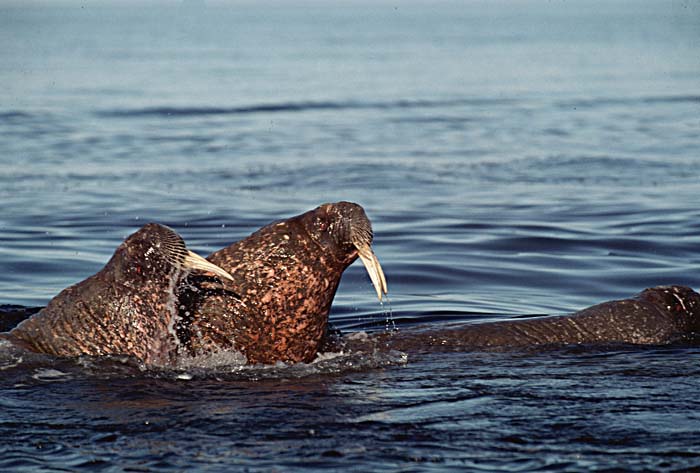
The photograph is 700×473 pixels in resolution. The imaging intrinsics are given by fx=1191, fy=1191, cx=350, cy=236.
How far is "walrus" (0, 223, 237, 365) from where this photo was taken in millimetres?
7355

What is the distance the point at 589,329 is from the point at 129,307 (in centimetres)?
343

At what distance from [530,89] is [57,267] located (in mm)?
26612

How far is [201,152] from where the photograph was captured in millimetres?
22531

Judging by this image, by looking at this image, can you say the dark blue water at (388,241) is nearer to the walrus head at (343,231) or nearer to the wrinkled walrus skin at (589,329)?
the wrinkled walrus skin at (589,329)

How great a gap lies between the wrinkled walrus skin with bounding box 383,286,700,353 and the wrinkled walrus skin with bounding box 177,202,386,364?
3.98 feet

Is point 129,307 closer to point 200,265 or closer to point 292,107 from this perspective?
point 200,265

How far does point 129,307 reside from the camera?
7.47m

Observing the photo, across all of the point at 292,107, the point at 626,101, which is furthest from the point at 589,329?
the point at 626,101

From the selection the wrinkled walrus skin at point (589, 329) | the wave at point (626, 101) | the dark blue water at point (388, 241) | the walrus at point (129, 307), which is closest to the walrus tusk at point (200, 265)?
the walrus at point (129, 307)

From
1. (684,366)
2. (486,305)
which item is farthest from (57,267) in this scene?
(684,366)

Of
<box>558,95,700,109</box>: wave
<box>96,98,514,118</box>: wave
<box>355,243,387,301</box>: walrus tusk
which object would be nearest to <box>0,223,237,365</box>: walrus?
<box>355,243,387,301</box>: walrus tusk

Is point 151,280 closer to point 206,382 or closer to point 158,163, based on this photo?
point 206,382

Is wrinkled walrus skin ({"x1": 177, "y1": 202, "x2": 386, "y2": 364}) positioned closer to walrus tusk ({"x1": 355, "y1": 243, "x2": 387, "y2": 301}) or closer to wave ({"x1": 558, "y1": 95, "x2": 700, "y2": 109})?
walrus tusk ({"x1": 355, "y1": 243, "x2": 387, "y2": 301})

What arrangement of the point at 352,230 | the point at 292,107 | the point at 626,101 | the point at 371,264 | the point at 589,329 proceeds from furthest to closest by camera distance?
the point at 626,101 → the point at 292,107 → the point at 589,329 → the point at 352,230 → the point at 371,264
